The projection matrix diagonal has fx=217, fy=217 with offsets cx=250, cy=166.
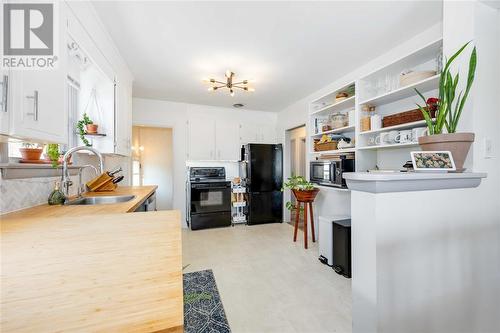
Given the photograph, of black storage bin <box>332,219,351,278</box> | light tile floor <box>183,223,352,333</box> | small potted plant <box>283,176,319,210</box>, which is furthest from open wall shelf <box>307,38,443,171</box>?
→ light tile floor <box>183,223,352,333</box>

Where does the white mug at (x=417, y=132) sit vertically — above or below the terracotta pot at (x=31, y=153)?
above

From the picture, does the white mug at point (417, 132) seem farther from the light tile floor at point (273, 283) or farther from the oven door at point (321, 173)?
the light tile floor at point (273, 283)

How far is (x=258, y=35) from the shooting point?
213 cm

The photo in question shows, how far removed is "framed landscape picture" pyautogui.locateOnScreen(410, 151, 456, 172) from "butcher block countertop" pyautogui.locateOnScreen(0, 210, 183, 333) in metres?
1.31

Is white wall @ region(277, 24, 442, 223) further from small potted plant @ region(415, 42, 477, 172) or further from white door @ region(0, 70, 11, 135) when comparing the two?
white door @ region(0, 70, 11, 135)

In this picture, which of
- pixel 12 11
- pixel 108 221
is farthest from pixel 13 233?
pixel 12 11

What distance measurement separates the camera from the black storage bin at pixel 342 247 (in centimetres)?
229

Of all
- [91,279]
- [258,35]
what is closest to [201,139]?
[258,35]

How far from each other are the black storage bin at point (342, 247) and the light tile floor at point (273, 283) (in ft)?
0.29

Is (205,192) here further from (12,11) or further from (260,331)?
(12,11)

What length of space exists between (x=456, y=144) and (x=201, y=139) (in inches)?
156

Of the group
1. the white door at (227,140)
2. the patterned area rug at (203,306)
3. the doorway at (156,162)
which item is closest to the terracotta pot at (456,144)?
the patterned area rug at (203,306)

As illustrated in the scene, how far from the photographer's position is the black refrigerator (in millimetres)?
4438

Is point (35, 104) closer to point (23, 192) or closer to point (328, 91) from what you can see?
point (23, 192)
